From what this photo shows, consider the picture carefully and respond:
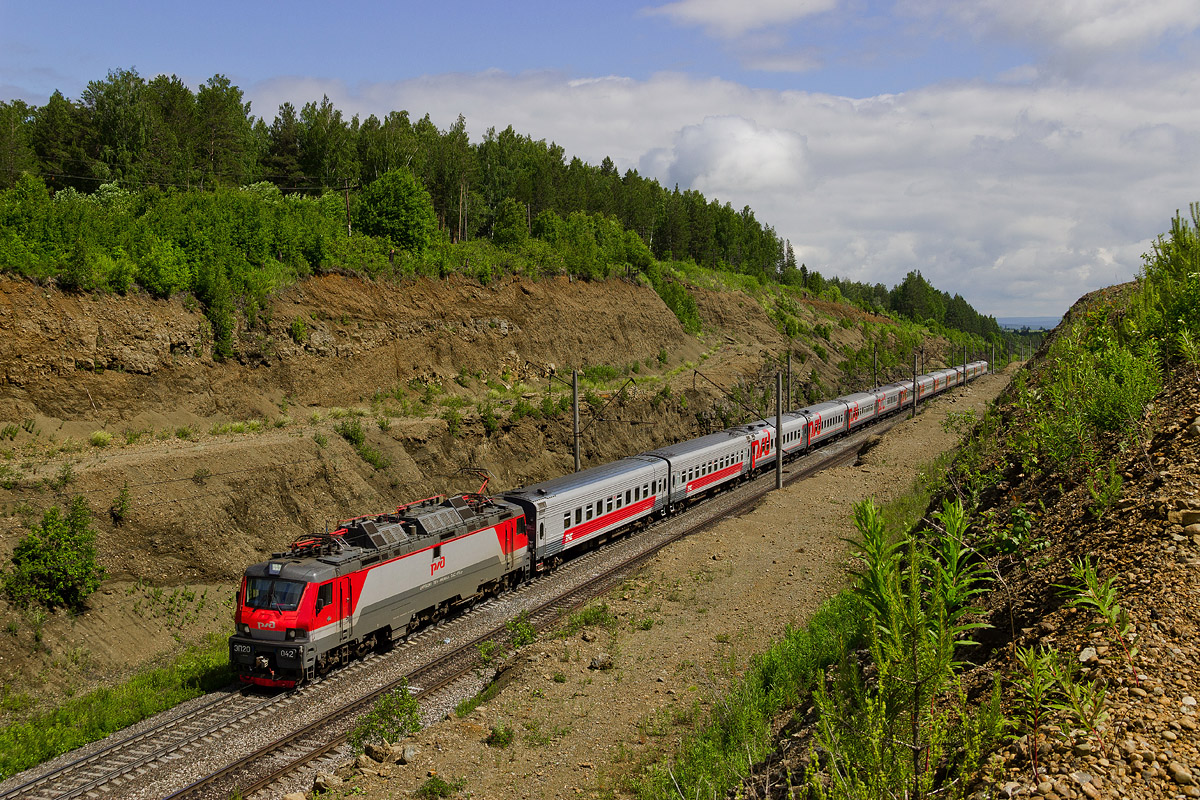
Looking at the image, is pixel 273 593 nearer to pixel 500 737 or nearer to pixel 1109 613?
pixel 500 737

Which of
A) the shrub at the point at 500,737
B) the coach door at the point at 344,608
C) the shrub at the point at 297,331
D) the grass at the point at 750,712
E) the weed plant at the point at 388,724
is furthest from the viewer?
the shrub at the point at 297,331

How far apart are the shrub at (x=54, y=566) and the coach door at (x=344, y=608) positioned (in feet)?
27.7

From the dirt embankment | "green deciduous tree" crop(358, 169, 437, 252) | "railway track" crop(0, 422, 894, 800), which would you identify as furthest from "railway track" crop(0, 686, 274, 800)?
"green deciduous tree" crop(358, 169, 437, 252)

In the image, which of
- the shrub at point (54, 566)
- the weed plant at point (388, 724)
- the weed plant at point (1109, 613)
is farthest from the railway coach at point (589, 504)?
the weed plant at point (1109, 613)

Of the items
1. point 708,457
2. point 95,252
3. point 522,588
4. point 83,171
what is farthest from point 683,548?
point 83,171

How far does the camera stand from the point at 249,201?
37969 millimetres

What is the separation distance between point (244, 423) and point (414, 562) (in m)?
15.9

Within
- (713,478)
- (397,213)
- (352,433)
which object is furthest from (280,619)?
(397,213)

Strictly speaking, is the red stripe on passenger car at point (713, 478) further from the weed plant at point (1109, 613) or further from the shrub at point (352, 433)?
the weed plant at point (1109, 613)

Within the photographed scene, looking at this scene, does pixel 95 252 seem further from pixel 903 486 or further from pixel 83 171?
pixel 903 486

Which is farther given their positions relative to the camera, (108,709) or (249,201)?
(249,201)

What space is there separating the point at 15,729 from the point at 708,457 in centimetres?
2733

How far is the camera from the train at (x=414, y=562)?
665 inches

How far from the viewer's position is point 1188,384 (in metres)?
11.5
